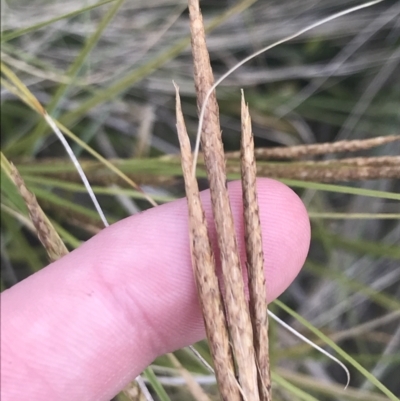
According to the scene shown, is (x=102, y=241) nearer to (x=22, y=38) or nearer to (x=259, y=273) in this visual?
(x=259, y=273)

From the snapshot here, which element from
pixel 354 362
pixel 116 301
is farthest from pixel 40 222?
pixel 354 362

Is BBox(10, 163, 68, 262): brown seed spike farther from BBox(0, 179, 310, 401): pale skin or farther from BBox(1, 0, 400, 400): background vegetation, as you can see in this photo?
BBox(1, 0, 400, 400): background vegetation

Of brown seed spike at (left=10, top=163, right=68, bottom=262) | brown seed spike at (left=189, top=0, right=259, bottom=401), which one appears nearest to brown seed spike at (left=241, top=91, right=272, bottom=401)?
brown seed spike at (left=189, top=0, right=259, bottom=401)

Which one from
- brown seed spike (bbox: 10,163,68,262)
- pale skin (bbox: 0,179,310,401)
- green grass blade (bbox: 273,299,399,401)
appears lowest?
green grass blade (bbox: 273,299,399,401)

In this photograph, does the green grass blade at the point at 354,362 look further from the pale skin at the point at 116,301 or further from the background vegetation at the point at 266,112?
the background vegetation at the point at 266,112

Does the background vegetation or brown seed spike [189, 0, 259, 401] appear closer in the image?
brown seed spike [189, 0, 259, 401]

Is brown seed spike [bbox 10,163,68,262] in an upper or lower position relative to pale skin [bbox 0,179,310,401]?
upper
